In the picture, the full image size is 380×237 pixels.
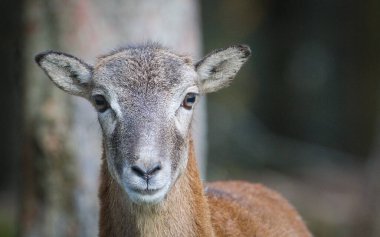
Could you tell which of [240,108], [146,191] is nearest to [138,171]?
[146,191]

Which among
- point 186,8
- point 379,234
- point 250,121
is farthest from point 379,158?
point 186,8

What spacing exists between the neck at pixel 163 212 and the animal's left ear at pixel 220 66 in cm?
77

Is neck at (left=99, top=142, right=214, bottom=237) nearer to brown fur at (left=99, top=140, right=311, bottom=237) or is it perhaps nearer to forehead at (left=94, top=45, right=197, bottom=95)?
brown fur at (left=99, top=140, right=311, bottom=237)

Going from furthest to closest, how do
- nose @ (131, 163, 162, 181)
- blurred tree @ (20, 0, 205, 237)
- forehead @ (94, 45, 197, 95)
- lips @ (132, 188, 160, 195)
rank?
blurred tree @ (20, 0, 205, 237), forehead @ (94, 45, 197, 95), lips @ (132, 188, 160, 195), nose @ (131, 163, 162, 181)

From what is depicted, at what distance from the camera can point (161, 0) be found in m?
15.3

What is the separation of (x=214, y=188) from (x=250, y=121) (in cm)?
1526

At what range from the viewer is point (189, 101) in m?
9.17

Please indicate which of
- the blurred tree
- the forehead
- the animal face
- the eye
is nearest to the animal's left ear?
the animal face

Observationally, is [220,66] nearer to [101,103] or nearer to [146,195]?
[101,103]

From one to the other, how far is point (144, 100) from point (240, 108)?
17.7 meters

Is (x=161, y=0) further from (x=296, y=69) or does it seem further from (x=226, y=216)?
(x=296, y=69)

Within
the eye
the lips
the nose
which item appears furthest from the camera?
the eye

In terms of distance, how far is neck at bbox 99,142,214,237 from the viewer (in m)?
8.99

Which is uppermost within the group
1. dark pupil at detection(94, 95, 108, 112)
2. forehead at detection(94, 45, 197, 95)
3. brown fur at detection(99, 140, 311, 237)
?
forehead at detection(94, 45, 197, 95)
